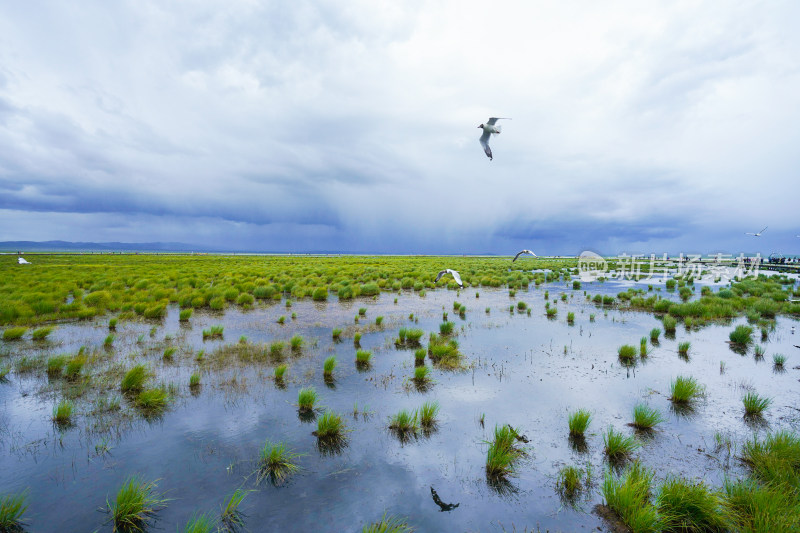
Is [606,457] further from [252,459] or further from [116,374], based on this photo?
[116,374]

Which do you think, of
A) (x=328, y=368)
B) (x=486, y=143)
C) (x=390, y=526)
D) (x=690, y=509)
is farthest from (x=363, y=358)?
(x=486, y=143)

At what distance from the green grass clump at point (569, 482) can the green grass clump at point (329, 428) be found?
12.1ft

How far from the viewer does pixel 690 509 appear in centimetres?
441

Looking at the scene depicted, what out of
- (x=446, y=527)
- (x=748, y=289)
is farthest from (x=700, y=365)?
(x=748, y=289)

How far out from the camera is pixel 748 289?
85.3 feet

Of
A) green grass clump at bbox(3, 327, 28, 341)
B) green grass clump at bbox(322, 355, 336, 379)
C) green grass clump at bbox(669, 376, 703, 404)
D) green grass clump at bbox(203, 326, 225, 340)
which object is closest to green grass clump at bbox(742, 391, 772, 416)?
green grass clump at bbox(669, 376, 703, 404)

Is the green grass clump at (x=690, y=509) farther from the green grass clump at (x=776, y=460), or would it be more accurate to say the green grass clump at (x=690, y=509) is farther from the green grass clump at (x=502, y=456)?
the green grass clump at (x=502, y=456)

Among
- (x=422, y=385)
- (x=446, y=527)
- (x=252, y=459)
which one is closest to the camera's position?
(x=446, y=527)

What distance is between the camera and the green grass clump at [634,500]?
4.20m

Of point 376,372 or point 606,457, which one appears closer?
point 606,457

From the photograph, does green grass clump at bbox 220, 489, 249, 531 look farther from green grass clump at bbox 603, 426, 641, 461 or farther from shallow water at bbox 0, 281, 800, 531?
green grass clump at bbox 603, 426, 641, 461

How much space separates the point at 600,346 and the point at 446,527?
1041 cm

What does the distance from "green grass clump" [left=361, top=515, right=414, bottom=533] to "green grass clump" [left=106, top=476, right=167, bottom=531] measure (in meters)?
2.76

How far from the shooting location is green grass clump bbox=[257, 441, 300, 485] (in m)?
5.28
